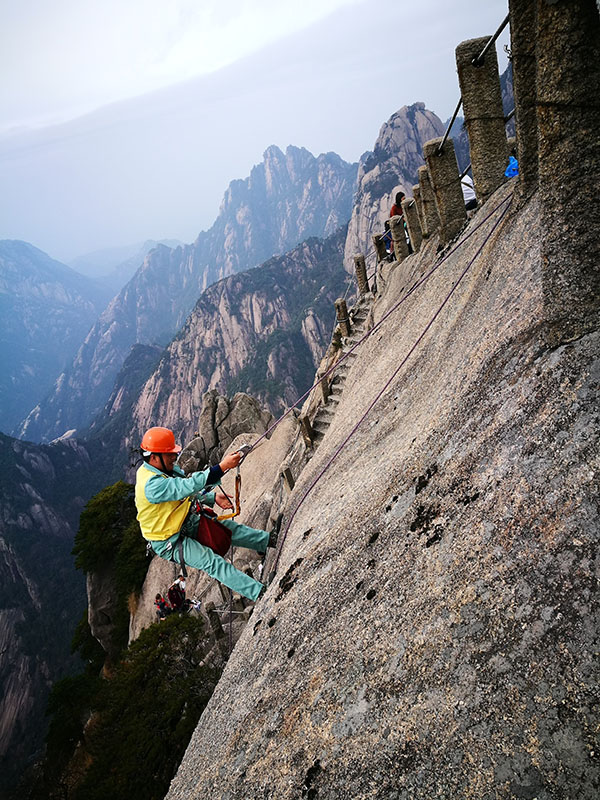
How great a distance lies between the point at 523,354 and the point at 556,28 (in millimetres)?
2671

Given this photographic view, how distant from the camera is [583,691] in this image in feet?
8.14

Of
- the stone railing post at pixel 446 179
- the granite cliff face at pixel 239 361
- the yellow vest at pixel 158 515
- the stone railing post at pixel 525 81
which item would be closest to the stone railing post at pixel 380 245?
the stone railing post at pixel 446 179

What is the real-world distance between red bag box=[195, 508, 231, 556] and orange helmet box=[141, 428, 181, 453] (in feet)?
5.07

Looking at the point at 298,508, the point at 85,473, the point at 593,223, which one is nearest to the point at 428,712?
the point at 593,223

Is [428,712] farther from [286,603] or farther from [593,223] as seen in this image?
[593,223]

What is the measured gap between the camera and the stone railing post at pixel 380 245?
62.1 ft

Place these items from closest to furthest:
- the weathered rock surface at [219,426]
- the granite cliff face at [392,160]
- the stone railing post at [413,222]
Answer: the stone railing post at [413,222] < the weathered rock surface at [219,426] < the granite cliff face at [392,160]

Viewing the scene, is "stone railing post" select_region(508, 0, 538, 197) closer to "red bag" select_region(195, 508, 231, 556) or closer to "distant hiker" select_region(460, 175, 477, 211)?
"distant hiker" select_region(460, 175, 477, 211)

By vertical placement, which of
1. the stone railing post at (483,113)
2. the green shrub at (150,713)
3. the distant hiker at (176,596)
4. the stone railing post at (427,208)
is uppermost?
the stone railing post at (483,113)

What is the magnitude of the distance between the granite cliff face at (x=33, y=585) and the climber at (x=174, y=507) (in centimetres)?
7159

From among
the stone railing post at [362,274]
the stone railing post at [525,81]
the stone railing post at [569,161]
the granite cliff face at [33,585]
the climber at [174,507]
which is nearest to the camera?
the stone railing post at [569,161]

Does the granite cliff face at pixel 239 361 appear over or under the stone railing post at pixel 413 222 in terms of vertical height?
under

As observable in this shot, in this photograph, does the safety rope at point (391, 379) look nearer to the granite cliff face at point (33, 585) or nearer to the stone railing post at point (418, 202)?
the stone railing post at point (418, 202)

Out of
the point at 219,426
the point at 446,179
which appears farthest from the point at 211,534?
the point at 219,426
